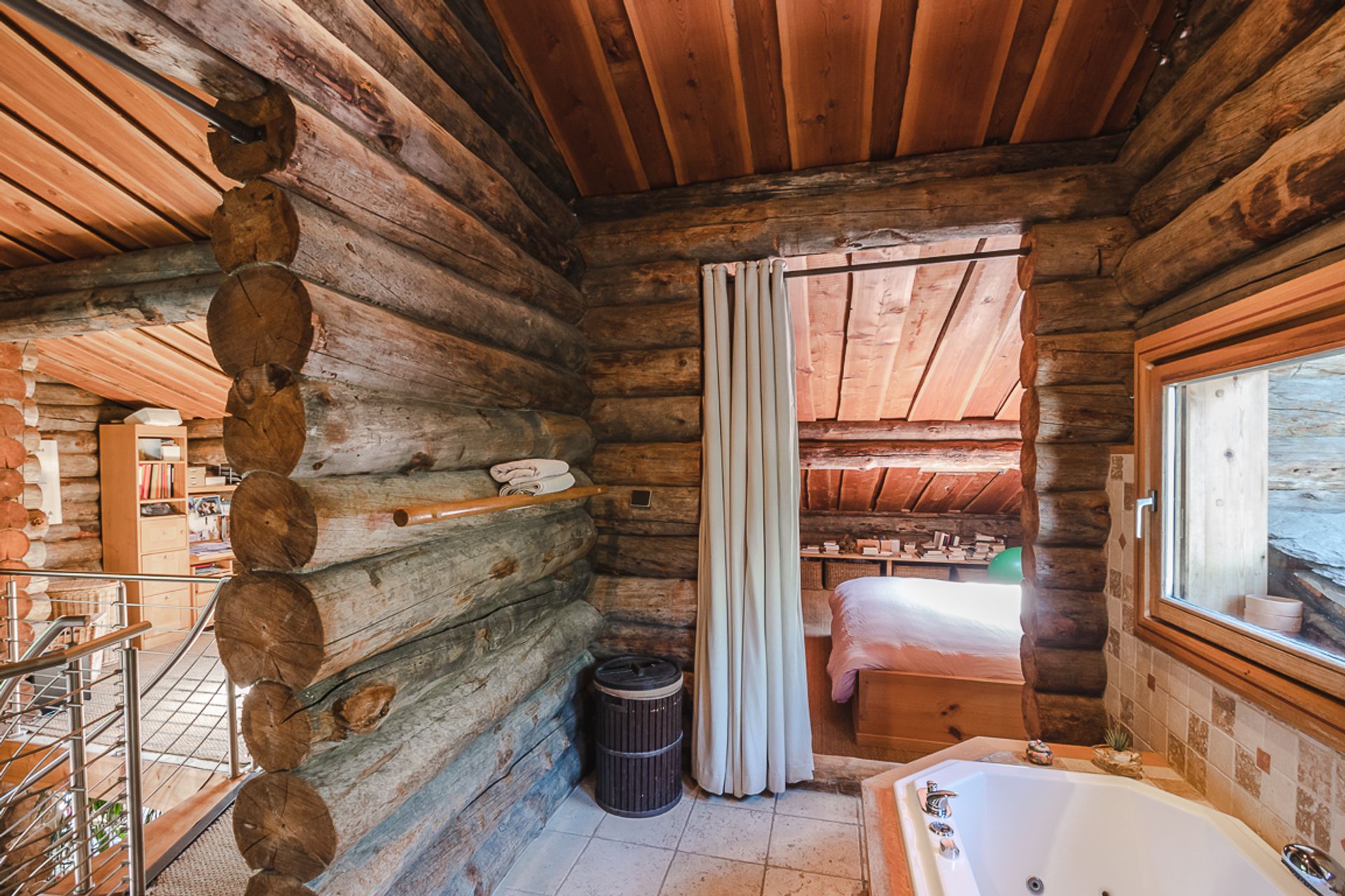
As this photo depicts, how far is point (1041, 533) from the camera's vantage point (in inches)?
98.1

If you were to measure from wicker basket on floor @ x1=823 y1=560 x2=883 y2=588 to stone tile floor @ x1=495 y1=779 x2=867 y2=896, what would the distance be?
424 centimetres

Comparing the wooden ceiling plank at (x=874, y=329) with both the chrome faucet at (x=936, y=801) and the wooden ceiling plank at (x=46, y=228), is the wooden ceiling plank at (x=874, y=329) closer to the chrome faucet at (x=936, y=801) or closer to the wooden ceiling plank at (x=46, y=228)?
the chrome faucet at (x=936, y=801)

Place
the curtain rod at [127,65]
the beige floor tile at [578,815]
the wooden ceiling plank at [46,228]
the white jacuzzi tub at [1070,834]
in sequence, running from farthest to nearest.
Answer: the wooden ceiling plank at [46,228] < the beige floor tile at [578,815] < the white jacuzzi tub at [1070,834] < the curtain rod at [127,65]

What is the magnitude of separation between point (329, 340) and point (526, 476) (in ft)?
2.94

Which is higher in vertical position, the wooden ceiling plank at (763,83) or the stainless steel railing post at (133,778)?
the wooden ceiling plank at (763,83)

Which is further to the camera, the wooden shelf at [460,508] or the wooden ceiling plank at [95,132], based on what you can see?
the wooden ceiling plank at [95,132]

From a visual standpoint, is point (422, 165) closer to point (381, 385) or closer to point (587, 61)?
point (381, 385)

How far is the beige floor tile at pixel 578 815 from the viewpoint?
253 centimetres

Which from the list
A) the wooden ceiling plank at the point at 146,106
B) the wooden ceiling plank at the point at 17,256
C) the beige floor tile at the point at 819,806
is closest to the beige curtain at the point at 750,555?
the beige floor tile at the point at 819,806

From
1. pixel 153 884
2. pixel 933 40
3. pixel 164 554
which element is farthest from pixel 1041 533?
pixel 164 554

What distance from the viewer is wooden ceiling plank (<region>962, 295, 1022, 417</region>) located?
157 inches

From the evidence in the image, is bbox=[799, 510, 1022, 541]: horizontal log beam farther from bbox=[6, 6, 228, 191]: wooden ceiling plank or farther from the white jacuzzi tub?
bbox=[6, 6, 228, 191]: wooden ceiling plank

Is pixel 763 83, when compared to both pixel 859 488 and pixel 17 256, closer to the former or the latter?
pixel 17 256

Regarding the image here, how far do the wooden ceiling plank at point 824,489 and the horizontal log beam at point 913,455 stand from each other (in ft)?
2.42
